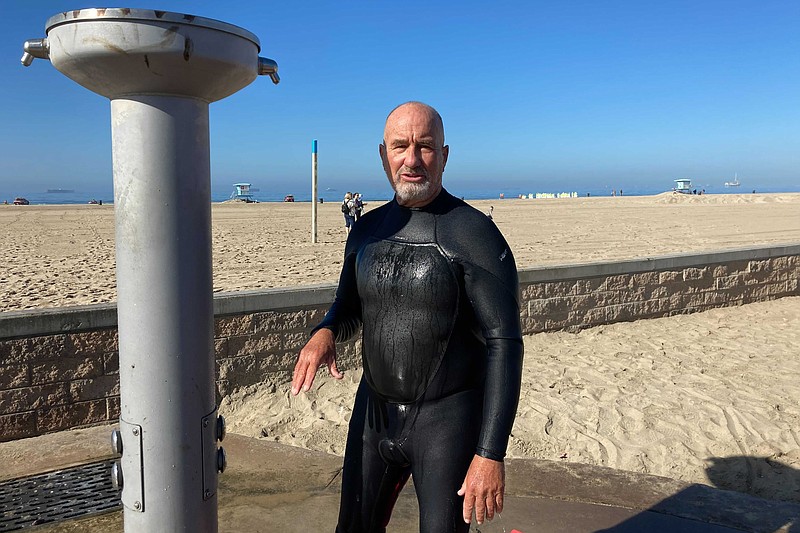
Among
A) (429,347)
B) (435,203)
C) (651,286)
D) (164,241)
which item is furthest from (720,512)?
(651,286)

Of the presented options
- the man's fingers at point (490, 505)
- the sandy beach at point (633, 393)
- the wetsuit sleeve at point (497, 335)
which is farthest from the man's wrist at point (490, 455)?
the sandy beach at point (633, 393)

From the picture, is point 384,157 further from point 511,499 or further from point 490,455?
point 511,499

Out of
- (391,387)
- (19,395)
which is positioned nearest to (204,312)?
(391,387)

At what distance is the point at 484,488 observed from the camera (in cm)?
196

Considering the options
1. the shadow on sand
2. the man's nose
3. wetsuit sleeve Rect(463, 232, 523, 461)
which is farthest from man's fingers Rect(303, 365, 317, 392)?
the shadow on sand

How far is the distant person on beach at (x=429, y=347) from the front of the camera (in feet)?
6.78

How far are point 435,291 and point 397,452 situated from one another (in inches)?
22.1

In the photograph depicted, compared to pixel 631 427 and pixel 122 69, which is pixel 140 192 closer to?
pixel 122 69

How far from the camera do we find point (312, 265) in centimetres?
1171

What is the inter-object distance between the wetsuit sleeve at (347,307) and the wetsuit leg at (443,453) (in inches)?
17.4

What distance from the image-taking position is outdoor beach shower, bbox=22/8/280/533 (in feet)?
6.22

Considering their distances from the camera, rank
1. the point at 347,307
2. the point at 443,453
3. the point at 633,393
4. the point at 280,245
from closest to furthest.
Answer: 1. the point at 443,453
2. the point at 347,307
3. the point at 633,393
4. the point at 280,245

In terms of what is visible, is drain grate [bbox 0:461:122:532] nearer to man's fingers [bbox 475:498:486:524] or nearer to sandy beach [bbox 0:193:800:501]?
sandy beach [bbox 0:193:800:501]

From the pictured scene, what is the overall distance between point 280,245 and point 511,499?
1260cm
